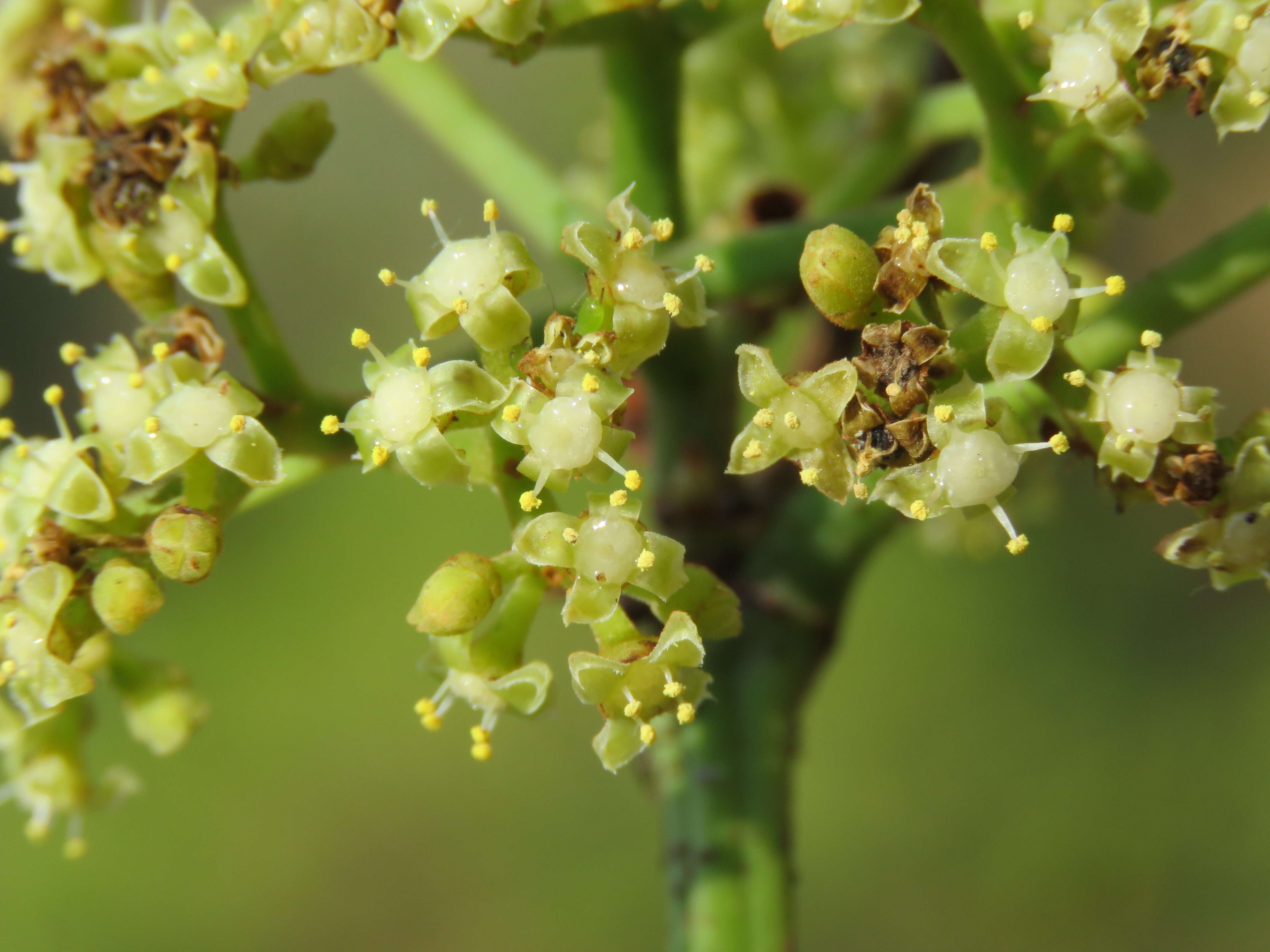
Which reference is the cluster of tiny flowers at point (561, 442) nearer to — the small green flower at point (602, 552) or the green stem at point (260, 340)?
the small green flower at point (602, 552)

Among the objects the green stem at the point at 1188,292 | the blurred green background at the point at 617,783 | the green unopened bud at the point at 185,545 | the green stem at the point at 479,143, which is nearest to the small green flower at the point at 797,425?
the green stem at the point at 1188,292

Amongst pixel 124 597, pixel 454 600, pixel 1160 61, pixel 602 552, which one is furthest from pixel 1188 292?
pixel 124 597

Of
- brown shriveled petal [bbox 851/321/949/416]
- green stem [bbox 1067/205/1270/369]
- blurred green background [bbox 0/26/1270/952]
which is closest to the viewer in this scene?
brown shriveled petal [bbox 851/321/949/416]

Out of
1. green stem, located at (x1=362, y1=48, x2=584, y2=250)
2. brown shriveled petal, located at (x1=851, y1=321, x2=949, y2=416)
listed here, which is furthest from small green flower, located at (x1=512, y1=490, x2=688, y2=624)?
green stem, located at (x1=362, y1=48, x2=584, y2=250)

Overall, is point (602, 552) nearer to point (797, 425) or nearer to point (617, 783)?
point (797, 425)

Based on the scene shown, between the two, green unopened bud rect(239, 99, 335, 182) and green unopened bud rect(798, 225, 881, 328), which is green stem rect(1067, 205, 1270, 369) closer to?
green unopened bud rect(798, 225, 881, 328)

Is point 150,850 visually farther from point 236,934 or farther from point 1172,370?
point 1172,370
